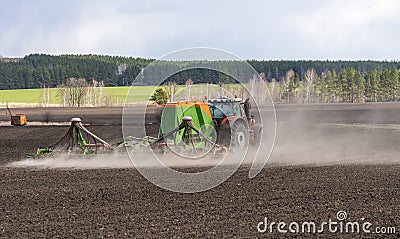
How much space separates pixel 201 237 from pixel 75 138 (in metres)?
10.2

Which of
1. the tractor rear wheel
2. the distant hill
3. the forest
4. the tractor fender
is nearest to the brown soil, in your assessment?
the tractor rear wheel

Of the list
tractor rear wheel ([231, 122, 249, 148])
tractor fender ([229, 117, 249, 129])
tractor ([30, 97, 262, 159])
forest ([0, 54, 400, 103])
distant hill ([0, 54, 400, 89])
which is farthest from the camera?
distant hill ([0, 54, 400, 89])

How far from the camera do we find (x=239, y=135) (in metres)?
17.2

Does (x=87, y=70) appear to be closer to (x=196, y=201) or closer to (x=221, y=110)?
(x=221, y=110)

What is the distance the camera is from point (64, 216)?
9586 millimetres

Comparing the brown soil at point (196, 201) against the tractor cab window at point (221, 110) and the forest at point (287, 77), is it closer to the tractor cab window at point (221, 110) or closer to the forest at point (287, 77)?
the tractor cab window at point (221, 110)

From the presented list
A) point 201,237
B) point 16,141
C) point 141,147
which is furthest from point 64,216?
point 16,141

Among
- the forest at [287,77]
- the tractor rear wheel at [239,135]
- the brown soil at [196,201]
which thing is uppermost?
the forest at [287,77]

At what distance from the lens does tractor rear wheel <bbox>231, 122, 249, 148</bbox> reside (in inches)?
667

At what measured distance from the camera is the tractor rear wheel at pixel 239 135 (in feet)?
55.6

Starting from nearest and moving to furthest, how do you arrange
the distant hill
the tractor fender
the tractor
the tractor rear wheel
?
the tractor < the tractor rear wheel < the tractor fender < the distant hill

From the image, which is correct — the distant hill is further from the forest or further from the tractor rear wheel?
the tractor rear wheel

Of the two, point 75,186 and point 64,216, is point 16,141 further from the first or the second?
point 64,216

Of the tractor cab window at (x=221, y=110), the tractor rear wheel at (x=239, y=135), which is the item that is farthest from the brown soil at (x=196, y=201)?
the tractor cab window at (x=221, y=110)
